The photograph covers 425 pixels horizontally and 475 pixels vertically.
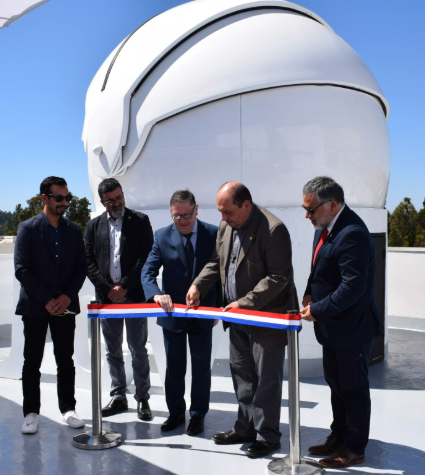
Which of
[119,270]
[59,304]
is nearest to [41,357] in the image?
[59,304]

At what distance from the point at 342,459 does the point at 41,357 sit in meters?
2.46

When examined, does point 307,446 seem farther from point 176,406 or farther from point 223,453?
point 176,406

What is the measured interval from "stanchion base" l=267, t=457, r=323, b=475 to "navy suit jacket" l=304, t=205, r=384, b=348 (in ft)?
2.63

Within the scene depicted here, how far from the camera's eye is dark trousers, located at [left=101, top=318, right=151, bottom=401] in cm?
451

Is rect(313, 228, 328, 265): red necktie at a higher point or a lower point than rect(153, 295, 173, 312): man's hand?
higher

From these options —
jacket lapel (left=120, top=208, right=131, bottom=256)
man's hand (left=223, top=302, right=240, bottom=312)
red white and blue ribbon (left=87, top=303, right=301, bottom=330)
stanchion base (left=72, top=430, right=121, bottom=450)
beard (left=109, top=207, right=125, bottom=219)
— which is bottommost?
stanchion base (left=72, top=430, right=121, bottom=450)

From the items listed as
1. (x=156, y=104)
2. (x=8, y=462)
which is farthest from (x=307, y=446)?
(x=156, y=104)

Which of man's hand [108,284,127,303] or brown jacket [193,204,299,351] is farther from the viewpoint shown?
man's hand [108,284,127,303]

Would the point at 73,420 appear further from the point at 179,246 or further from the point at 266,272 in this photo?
the point at 266,272

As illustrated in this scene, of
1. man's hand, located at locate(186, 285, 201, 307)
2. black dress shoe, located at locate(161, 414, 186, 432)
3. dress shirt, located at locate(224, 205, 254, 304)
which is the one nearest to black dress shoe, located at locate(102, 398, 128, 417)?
black dress shoe, located at locate(161, 414, 186, 432)

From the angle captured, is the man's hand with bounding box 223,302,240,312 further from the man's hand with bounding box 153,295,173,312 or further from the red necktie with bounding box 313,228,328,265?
the red necktie with bounding box 313,228,328,265

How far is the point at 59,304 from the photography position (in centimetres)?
405

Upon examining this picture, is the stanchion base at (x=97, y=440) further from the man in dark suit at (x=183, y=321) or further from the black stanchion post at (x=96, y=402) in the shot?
the man in dark suit at (x=183, y=321)

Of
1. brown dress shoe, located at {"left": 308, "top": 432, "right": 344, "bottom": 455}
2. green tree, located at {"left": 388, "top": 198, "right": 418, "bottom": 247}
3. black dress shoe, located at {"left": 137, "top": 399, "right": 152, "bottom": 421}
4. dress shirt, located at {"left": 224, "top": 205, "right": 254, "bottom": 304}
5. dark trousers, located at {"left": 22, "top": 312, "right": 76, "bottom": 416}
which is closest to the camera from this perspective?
brown dress shoe, located at {"left": 308, "top": 432, "right": 344, "bottom": 455}
